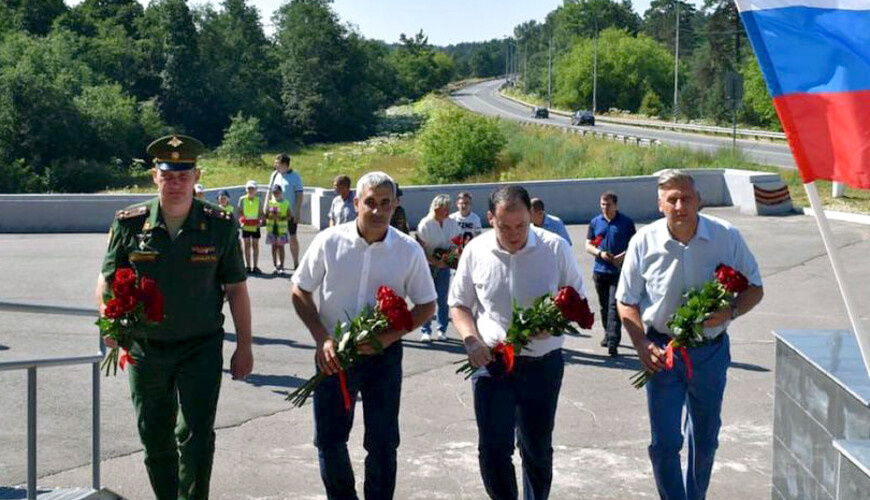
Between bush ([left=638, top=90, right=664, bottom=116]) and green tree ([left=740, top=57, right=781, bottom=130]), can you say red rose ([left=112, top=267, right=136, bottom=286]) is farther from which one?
bush ([left=638, top=90, right=664, bottom=116])

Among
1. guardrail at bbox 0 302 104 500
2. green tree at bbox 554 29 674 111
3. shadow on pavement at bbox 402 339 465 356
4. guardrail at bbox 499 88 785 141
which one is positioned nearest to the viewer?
guardrail at bbox 0 302 104 500

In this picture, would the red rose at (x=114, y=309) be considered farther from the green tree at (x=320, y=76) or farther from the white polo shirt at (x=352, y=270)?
the green tree at (x=320, y=76)

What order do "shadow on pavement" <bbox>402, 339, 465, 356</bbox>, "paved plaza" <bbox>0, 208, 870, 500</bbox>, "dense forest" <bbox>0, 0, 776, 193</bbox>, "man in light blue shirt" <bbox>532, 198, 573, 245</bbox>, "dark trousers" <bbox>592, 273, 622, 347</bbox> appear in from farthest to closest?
"dense forest" <bbox>0, 0, 776, 193</bbox> → "shadow on pavement" <bbox>402, 339, 465, 356</bbox> → "dark trousers" <bbox>592, 273, 622, 347</bbox> → "man in light blue shirt" <bbox>532, 198, 573, 245</bbox> → "paved plaza" <bbox>0, 208, 870, 500</bbox>

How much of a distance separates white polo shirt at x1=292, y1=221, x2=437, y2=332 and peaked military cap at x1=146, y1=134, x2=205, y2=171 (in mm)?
834

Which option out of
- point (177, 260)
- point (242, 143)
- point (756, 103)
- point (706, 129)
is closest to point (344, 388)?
point (177, 260)

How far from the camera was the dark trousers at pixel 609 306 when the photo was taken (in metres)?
12.4

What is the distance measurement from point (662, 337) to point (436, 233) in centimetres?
665

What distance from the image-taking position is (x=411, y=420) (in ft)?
31.7

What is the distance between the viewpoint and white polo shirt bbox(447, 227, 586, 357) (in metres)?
6.31

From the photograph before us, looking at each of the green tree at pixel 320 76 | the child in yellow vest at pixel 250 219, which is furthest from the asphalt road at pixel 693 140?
the child in yellow vest at pixel 250 219

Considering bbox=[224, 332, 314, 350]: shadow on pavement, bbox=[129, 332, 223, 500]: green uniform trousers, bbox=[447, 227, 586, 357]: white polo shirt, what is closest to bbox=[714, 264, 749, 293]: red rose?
bbox=[447, 227, 586, 357]: white polo shirt

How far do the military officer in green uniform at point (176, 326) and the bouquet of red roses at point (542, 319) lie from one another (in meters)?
1.45

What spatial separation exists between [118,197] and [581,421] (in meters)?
17.3

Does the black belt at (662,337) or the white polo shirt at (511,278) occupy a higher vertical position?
the white polo shirt at (511,278)
